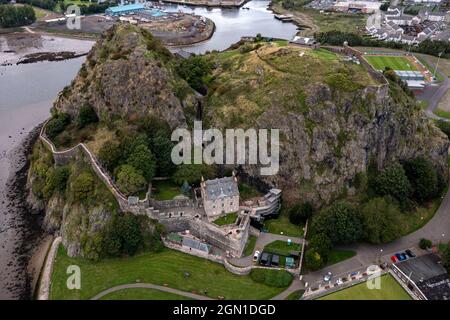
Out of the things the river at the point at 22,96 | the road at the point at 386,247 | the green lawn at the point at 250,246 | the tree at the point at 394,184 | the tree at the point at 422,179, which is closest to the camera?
the road at the point at 386,247

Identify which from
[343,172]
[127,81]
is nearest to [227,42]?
[127,81]

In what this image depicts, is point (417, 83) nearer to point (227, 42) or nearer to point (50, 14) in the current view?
point (227, 42)

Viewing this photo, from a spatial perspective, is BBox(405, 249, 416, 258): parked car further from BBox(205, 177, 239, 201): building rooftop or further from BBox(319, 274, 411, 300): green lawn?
BBox(205, 177, 239, 201): building rooftop

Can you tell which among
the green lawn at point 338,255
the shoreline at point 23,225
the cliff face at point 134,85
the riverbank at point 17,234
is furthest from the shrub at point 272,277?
the riverbank at point 17,234

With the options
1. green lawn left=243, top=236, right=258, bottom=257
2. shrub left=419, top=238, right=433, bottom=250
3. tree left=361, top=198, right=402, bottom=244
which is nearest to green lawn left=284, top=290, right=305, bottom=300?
green lawn left=243, top=236, right=258, bottom=257

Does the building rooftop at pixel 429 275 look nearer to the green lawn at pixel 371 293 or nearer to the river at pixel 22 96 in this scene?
the green lawn at pixel 371 293

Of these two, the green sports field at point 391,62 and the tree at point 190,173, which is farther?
the green sports field at point 391,62

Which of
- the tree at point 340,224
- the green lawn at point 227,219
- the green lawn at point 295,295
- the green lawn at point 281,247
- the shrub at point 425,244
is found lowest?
the green lawn at point 295,295
